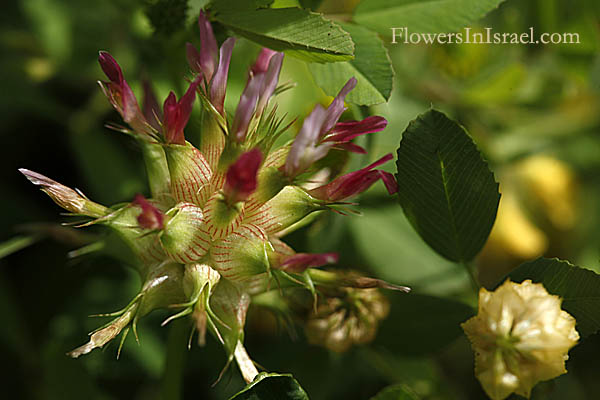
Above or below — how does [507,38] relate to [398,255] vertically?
above

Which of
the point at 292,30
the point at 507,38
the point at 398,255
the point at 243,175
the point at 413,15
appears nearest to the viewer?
the point at 243,175

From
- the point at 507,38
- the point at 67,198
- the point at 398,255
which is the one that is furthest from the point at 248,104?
the point at 507,38

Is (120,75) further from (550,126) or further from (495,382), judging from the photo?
(550,126)

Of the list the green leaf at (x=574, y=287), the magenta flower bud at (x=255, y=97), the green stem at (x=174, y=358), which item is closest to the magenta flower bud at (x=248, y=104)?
the magenta flower bud at (x=255, y=97)

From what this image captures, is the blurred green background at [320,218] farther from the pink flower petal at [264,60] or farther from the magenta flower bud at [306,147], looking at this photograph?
the magenta flower bud at [306,147]

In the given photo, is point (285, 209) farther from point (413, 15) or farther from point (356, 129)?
point (413, 15)

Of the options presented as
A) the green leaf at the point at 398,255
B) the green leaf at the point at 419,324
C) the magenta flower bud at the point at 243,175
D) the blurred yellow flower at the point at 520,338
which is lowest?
the green leaf at the point at 398,255
